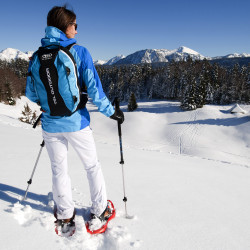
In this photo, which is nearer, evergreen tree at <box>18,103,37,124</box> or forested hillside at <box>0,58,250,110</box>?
evergreen tree at <box>18,103,37,124</box>

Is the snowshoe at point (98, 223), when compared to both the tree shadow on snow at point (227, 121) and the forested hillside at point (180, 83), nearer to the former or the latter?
the tree shadow on snow at point (227, 121)

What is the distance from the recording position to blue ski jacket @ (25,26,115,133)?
1.94 m

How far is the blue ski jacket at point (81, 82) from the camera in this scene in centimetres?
194

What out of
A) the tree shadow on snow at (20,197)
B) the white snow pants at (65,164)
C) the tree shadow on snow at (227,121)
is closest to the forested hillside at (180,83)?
the tree shadow on snow at (227,121)

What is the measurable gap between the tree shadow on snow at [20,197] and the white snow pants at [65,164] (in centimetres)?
49

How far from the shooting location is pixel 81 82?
2105 millimetres

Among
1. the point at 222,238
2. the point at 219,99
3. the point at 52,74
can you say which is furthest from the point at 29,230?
the point at 219,99

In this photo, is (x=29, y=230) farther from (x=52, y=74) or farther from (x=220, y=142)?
(x=220, y=142)

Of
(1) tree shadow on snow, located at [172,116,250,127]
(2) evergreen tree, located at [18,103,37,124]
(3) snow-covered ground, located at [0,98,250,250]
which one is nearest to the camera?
(3) snow-covered ground, located at [0,98,250,250]

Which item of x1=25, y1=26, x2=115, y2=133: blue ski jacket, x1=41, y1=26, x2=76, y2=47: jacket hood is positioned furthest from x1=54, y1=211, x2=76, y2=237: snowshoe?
x1=41, y1=26, x2=76, y2=47: jacket hood

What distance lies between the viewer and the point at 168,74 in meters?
67.4

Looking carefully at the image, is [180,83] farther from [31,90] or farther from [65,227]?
[65,227]

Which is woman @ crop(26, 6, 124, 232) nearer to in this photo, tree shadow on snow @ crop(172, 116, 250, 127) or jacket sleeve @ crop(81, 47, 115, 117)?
jacket sleeve @ crop(81, 47, 115, 117)

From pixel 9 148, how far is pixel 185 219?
16.9 ft
